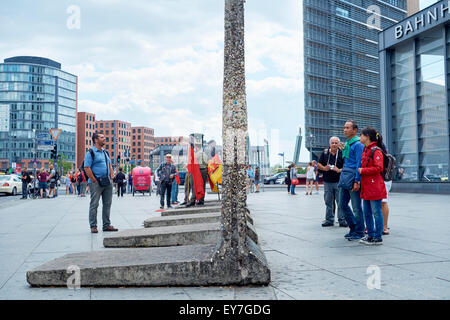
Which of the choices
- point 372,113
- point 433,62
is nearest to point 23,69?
point 372,113

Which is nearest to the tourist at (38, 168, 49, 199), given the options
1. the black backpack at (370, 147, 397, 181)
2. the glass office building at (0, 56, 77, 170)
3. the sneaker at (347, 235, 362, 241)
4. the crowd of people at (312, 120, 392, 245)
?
the crowd of people at (312, 120, 392, 245)

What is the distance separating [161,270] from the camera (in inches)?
162

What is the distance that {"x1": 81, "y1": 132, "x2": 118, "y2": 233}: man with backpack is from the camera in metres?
8.26

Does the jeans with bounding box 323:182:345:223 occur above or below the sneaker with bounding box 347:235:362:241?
above

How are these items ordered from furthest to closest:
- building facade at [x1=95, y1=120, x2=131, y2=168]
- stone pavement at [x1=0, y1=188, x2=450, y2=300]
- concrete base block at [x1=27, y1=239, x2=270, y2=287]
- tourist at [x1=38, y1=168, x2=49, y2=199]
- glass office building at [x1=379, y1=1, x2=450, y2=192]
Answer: building facade at [x1=95, y1=120, x2=131, y2=168] → tourist at [x1=38, y1=168, x2=49, y2=199] → glass office building at [x1=379, y1=1, x2=450, y2=192] → concrete base block at [x1=27, y1=239, x2=270, y2=287] → stone pavement at [x1=0, y1=188, x2=450, y2=300]

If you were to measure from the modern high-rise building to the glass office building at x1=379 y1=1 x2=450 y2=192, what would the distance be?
5235cm

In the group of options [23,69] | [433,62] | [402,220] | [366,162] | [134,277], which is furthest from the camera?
[23,69]

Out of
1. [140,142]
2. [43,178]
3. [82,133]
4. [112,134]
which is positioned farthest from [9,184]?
[140,142]

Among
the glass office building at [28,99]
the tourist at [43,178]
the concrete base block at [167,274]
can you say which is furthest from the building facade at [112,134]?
the concrete base block at [167,274]

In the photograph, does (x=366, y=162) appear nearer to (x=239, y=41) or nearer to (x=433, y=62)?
(x=239, y=41)

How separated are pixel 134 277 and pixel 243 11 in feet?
9.57

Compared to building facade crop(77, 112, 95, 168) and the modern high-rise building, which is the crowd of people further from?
building facade crop(77, 112, 95, 168)

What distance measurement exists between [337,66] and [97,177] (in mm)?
80088

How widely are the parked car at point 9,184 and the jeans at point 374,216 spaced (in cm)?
2789
